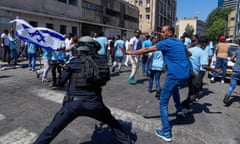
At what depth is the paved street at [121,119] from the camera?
3.49m

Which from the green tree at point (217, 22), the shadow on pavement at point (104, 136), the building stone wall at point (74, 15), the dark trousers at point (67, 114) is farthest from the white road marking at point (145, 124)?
the green tree at point (217, 22)

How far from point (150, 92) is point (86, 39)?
431cm

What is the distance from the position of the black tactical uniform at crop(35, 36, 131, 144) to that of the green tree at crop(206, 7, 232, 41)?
6342 cm

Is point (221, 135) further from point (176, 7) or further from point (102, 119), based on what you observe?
point (176, 7)

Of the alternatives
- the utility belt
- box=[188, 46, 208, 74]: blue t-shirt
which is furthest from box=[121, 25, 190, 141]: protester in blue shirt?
box=[188, 46, 208, 74]: blue t-shirt

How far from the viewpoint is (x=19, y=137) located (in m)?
3.38

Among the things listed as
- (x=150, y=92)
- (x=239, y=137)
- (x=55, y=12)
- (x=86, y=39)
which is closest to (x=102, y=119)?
(x=86, y=39)

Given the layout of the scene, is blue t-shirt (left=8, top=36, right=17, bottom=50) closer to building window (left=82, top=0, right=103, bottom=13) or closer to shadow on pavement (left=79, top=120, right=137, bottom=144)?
shadow on pavement (left=79, top=120, right=137, bottom=144)

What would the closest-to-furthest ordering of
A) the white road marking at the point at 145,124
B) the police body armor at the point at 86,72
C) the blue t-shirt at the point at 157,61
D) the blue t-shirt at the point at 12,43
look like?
the police body armor at the point at 86,72 < the white road marking at the point at 145,124 < the blue t-shirt at the point at 157,61 < the blue t-shirt at the point at 12,43

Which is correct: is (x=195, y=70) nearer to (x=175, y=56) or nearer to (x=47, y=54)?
(x=175, y=56)

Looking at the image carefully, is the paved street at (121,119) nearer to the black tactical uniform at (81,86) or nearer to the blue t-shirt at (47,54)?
the black tactical uniform at (81,86)

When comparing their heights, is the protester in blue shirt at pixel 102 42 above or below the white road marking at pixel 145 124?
above

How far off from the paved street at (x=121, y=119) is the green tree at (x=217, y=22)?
60291 mm

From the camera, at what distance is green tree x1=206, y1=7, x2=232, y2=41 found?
206 feet
